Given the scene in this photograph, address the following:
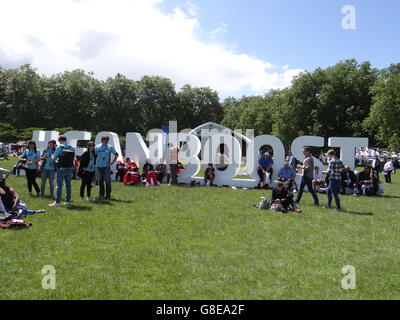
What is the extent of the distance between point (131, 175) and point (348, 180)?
9.10 meters

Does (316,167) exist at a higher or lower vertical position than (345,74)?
lower

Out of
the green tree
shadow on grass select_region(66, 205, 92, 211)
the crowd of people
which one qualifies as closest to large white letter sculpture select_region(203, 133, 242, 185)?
the crowd of people

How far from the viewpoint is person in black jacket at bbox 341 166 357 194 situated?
1495 centimetres

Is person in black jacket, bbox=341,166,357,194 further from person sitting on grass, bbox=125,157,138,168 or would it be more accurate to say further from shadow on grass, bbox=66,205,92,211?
shadow on grass, bbox=66,205,92,211

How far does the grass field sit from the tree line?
34512 millimetres

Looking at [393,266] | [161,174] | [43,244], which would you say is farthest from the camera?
[161,174]

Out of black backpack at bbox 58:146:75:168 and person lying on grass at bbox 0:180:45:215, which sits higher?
black backpack at bbox 58:146:75:168

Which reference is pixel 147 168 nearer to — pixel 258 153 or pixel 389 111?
pixel 258 153

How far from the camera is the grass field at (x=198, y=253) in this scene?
4684 mm

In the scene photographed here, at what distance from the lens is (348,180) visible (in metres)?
15.0

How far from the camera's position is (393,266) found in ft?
18.7

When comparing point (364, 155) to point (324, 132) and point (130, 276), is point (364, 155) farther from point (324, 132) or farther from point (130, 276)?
point (130, 276)
